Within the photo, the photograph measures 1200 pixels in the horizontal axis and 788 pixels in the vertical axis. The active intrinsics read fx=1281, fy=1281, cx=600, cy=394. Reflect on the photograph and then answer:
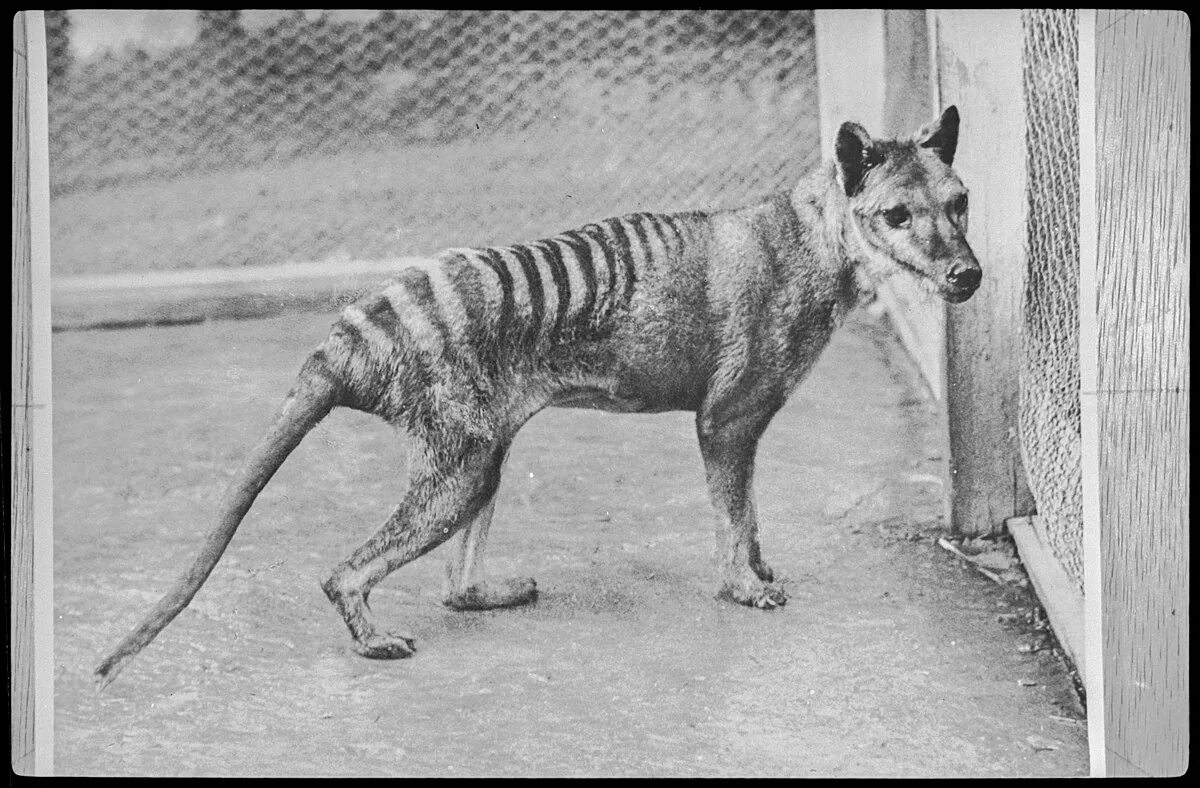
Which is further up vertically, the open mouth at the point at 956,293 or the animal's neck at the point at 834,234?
Answer: the animal's neck at the point at 834,234

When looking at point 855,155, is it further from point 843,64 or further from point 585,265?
point 585,265

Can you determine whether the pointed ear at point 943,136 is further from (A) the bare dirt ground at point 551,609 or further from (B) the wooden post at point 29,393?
(B) the wooden post at point 29,393

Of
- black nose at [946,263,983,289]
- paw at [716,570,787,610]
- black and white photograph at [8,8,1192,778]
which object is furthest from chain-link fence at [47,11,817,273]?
paw at [716,570,787,610]

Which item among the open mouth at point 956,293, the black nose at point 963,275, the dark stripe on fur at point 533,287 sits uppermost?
the dark stripe on fur at point 533,287

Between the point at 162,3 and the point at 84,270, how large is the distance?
75 cm

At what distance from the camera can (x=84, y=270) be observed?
344cm

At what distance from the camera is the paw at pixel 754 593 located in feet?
11.1

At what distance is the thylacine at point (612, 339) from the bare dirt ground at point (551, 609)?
0.06m

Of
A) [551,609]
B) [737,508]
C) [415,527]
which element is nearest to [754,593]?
[737,508]

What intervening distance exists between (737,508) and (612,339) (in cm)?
56

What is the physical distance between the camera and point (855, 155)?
3320mm

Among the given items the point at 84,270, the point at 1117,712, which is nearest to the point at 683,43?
the point at 84,270

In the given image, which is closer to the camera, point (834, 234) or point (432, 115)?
point (834, 234)

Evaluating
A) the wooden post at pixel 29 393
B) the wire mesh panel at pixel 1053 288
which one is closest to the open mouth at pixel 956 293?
the wire mesh panel at pixel 1053 288
